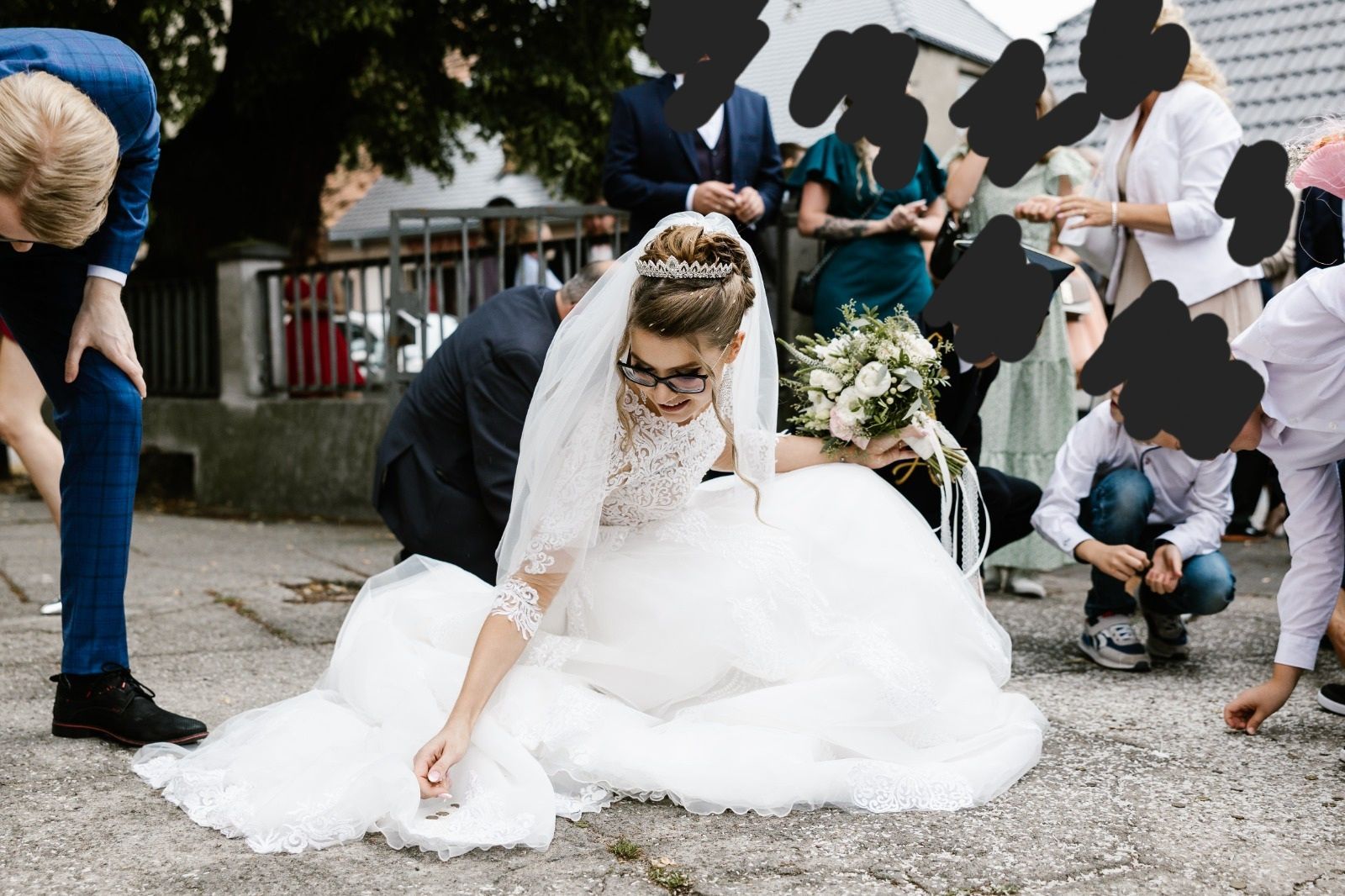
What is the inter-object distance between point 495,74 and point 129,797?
8304 millimetres

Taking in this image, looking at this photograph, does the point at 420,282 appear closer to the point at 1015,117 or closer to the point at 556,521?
the point at 1015,117

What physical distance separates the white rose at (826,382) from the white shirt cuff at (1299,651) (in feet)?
3.91

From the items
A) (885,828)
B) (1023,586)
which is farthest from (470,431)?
(1023,586)

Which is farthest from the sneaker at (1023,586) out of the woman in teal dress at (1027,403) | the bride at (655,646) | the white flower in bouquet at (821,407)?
the bride at (655,646)

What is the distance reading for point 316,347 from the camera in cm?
784

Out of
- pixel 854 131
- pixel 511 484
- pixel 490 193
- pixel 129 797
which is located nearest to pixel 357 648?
pixel 129 797

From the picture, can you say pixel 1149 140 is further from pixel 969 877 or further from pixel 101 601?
pixel 101 601

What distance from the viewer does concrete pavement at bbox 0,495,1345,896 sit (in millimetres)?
2109

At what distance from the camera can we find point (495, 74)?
9977mm

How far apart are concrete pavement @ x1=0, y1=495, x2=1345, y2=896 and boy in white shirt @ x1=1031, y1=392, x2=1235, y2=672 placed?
0.12m

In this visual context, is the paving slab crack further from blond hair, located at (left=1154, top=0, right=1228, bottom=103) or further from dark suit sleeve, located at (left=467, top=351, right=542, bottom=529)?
blond hair, located at (left=1154, top=0, right=1228, bottom=103)

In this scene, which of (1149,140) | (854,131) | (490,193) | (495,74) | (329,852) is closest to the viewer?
(329,852)

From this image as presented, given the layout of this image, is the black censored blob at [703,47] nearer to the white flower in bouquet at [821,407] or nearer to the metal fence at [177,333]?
the white flower in bouquet at [821,407]

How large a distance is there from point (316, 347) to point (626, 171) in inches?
135
